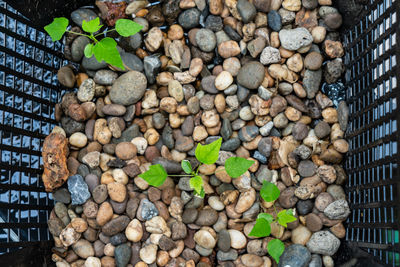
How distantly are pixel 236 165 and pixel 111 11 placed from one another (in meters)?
0.89

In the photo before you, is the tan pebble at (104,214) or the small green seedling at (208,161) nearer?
the small green seedling at (208,161)

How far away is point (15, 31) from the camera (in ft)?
5.11

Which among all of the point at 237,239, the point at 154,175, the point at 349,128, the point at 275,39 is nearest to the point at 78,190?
the point at 154,175

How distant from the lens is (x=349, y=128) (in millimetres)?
1702

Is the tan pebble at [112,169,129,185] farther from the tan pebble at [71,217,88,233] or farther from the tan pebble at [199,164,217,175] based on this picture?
the tan pebble at [199,164,217,175]

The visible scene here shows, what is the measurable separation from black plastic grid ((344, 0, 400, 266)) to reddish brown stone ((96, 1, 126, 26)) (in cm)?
97

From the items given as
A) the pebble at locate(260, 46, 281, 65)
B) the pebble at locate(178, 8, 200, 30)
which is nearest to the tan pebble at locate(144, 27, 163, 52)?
the pebble at locate(178, 8, 200, 30)

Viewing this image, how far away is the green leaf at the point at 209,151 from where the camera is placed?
1.52 m

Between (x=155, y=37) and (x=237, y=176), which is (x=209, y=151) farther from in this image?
(x=155, y=37)

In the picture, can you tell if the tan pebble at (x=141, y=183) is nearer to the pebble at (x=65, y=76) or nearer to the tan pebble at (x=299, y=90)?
the pebble at (x=65, y=76)

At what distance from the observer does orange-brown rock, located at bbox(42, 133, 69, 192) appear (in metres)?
1.65

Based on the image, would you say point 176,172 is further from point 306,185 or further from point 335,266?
point 335,266

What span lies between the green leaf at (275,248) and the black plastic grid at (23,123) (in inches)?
35.5

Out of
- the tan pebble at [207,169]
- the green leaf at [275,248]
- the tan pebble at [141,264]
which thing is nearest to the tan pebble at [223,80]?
the tan pebble at [207,169]
